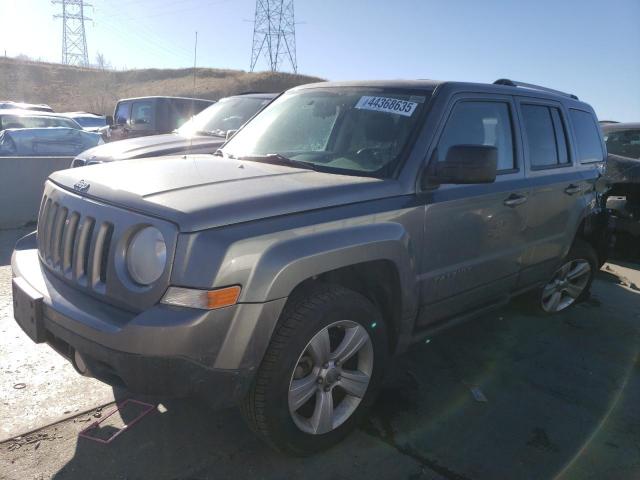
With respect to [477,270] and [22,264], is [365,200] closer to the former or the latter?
[477,270]

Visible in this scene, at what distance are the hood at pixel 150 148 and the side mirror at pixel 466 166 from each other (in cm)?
387

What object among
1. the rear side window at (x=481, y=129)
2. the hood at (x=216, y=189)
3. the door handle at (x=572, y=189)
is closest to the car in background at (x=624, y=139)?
the door handle at (x=572, y=189)

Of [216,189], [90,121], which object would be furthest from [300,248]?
[90,121]

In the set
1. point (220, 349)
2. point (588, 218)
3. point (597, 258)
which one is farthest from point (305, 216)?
point (597, 258)

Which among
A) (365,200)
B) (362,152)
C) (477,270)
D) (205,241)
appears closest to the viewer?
(205,241)

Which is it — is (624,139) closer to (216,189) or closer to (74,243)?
(216,189)

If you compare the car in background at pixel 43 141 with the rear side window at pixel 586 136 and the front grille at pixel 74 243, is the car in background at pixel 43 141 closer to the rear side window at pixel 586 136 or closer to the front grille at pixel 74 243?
the front grille at pixel 74 243

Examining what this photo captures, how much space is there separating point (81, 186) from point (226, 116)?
515 cm

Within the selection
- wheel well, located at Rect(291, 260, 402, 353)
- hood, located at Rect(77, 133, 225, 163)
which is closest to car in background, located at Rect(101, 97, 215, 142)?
hood, located at Rect(77, 133, 225, 163)

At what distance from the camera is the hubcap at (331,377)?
2574 mm

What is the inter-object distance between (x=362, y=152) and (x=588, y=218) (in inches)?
107

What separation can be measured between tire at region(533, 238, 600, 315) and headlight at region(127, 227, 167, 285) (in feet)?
11.7

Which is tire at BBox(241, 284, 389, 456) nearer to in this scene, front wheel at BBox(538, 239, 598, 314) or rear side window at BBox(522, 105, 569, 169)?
rear side window at BBox(522, 105, 569, 169)

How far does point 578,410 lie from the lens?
131 inches
